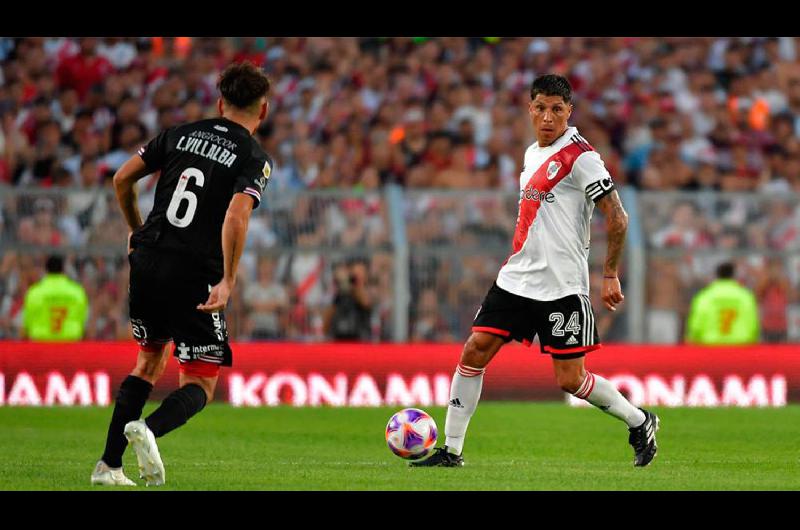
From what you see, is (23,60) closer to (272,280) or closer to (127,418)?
(272,280)

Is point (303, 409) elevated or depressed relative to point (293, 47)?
depressed

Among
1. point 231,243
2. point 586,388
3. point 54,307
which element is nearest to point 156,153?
point 231,243

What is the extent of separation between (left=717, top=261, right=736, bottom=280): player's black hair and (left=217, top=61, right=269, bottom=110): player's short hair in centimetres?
1047

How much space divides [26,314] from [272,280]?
277 centimetres

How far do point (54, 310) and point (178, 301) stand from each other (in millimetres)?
9678

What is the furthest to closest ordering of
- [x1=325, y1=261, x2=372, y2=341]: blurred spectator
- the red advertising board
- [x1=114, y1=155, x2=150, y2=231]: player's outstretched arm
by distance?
[x1=325, y1=261, x2=372, y2=341]: blurred spectator, the red advertising board, [x1=114, y1=155, x2=150, y2=231]: player's outstretched arm

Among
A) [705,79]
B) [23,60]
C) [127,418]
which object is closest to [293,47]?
[23,60]

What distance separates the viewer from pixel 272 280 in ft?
56.0

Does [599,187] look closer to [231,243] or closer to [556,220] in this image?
[556,220]

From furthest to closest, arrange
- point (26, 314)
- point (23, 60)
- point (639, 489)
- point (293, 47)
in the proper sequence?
point (293, 47)
point (23, 60)
point (26, 314)
point (639, 489)

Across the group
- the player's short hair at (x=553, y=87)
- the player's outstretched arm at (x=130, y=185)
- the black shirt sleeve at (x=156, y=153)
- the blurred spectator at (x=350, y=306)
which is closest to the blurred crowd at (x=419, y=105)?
the blurred spectator at (x=350, y=306)

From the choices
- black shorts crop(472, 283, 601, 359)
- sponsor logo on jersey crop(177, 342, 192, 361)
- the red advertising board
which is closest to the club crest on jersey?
black shorts crop(472, 283, 601, 359)

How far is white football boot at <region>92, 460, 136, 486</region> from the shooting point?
7.36m

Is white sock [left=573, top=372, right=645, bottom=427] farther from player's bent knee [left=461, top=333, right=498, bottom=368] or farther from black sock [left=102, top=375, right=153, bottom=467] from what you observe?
black sock [left=102, top=375, right=153, bottom=467]
